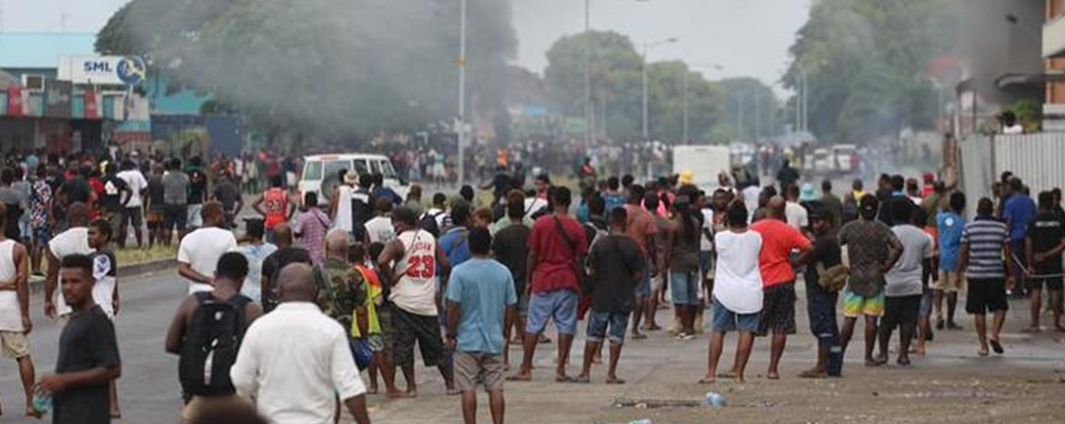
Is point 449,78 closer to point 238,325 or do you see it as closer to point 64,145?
point 64,145

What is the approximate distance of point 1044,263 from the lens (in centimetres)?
2306

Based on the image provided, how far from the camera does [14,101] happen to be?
50.1 metres

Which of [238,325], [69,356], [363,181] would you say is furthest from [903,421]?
[363,181]

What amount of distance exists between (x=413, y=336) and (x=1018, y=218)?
10.0 meters

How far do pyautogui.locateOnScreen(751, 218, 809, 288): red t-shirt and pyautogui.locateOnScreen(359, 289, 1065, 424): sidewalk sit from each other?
0.89 metres

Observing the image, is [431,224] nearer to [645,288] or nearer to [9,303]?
[645,288]

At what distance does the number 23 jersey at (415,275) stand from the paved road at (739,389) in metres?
0.78

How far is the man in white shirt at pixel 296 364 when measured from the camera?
32.0ft

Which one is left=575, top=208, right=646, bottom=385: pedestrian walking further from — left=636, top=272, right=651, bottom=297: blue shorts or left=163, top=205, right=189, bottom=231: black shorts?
left=163, top=205, right=189, bottom=231: black shorts

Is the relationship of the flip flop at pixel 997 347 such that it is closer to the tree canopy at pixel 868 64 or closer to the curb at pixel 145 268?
the curb at pixel 145 268

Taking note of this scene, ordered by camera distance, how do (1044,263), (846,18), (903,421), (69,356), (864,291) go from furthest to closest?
(846,18), (1044,263), (864,291), (903,421), (69,356)

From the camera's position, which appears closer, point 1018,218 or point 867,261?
point 867,261

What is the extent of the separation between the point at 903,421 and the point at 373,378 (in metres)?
4.72

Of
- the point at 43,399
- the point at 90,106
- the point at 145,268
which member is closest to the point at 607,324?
the point at 43,399
